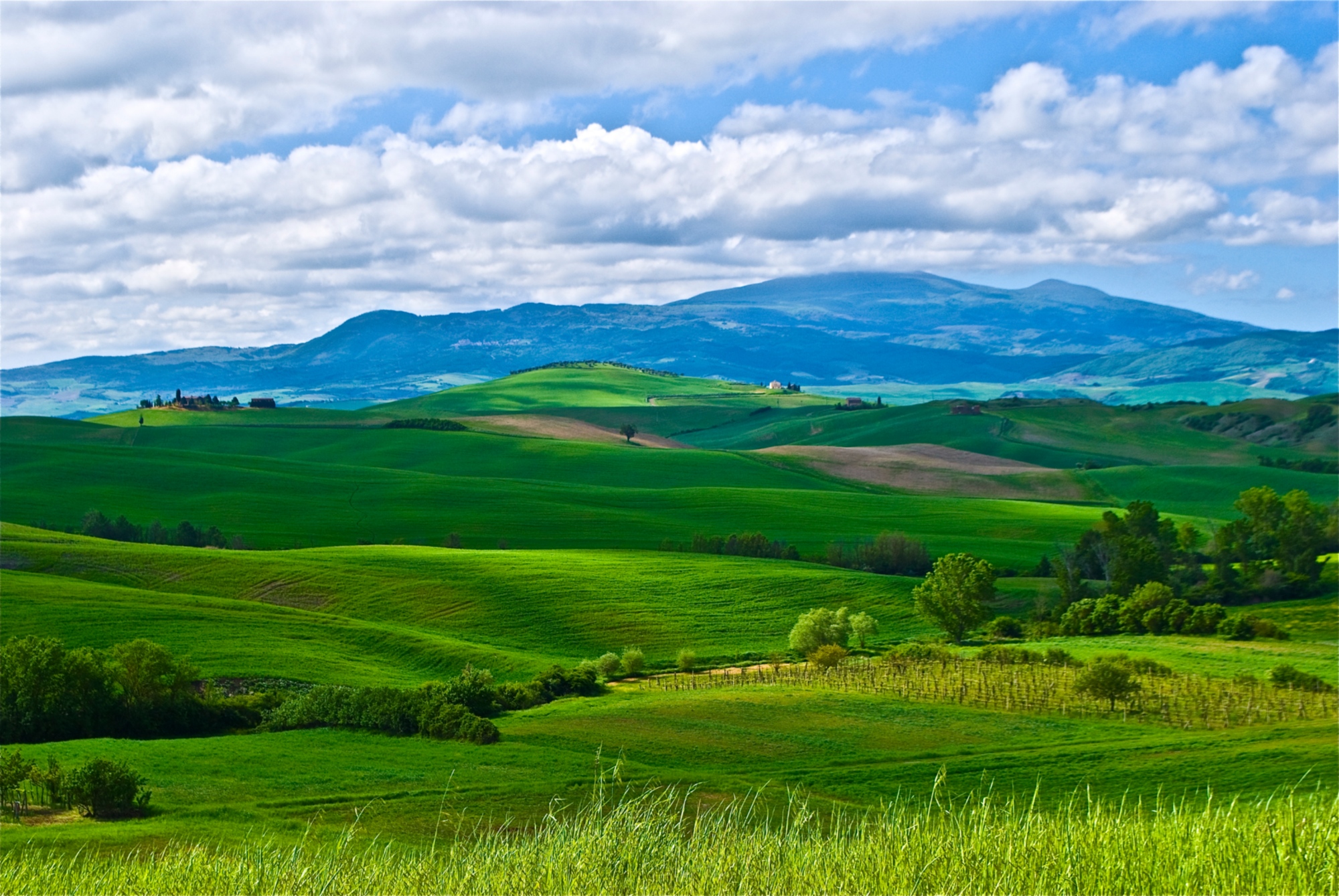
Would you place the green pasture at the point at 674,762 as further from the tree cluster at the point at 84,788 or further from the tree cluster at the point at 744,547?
the tree cluster at the point at 744,547

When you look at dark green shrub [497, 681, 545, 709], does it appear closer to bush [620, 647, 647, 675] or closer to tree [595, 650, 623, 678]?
tree [595, 650, 623, 678]

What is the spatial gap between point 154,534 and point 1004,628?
78424mm

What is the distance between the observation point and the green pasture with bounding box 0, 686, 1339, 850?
4125 centimetres

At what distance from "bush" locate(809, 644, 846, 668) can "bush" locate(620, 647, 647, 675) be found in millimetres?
11080

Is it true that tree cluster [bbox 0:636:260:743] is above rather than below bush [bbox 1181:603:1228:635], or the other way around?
above

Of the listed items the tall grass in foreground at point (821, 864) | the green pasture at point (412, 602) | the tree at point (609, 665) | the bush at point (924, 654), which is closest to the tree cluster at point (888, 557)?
the green pasture at point (412, 602)

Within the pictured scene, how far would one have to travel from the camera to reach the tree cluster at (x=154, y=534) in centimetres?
11088

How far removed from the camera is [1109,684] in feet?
197

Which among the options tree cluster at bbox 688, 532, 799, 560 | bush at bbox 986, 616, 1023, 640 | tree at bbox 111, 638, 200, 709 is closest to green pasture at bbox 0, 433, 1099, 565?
tree cluster at bbox 688, 532, 799, 560

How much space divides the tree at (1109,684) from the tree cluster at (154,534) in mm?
79459

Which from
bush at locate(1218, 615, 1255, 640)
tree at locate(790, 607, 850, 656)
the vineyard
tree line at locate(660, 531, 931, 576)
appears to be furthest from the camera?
tree line at locate(660, 531, 931, 576)

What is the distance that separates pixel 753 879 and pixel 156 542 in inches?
4420

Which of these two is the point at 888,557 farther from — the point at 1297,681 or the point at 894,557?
the point at 1297,681

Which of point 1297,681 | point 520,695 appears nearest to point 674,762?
point 520,695
